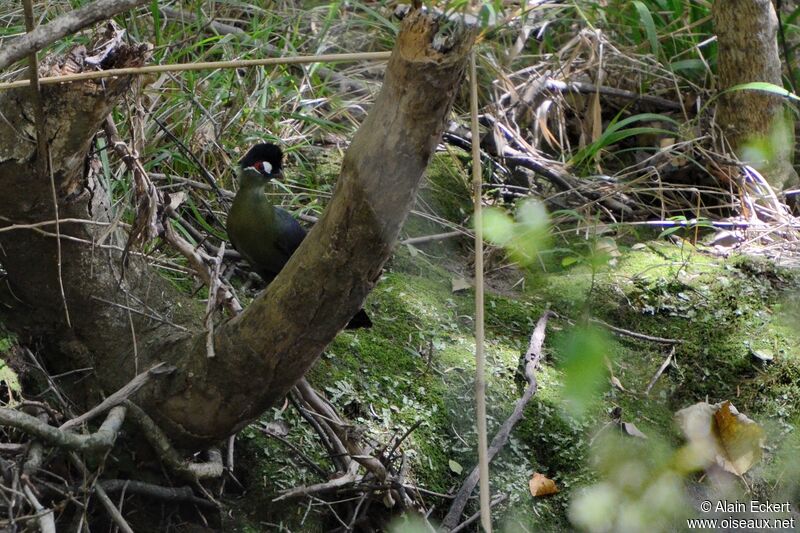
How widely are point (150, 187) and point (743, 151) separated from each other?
255cm

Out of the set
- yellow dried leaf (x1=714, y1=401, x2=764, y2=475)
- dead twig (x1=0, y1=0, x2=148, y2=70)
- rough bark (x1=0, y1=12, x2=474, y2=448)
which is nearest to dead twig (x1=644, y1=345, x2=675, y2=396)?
yellow dried leaf (x1=714, y1=401, x2=764, y2=475)

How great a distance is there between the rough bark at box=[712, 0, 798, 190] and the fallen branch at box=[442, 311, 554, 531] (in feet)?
4.21

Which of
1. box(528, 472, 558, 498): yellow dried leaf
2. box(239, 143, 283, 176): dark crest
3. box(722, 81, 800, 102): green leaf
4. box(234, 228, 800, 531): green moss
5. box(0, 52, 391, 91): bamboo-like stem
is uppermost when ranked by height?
box(0, 52, 391, 91): bamboo-like stem

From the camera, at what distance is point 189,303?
2434 mm

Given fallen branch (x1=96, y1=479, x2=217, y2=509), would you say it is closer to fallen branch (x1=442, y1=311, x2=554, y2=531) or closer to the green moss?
the green moss

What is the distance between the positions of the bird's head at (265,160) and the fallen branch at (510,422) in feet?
3.13

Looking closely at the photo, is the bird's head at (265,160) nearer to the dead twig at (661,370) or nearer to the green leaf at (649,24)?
the dead twig at (661,370)

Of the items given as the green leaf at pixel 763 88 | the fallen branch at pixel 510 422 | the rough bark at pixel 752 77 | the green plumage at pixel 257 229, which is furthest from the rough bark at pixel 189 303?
the rough bark at pixel 752 77

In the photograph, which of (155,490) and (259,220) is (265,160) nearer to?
(259,220)

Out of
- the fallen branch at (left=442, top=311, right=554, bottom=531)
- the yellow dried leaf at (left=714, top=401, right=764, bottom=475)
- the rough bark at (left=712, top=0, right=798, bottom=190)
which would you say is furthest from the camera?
the rough bark at (left=712, top=0, right=798, bottom=190)

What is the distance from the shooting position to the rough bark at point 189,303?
1545 millimetres

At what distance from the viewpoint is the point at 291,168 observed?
352cm

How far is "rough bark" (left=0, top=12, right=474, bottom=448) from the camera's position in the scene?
1545mm

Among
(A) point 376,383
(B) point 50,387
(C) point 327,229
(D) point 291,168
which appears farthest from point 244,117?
(C) point 327,229
